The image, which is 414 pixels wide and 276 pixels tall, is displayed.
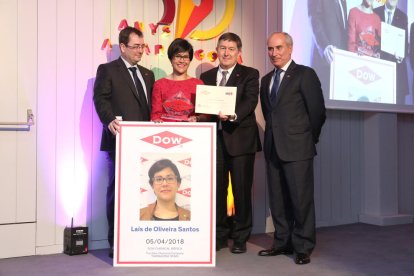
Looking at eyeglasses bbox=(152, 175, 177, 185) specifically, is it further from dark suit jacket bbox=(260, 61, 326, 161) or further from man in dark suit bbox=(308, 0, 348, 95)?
man in dark suit bbox=(308, 0, 348, 95)

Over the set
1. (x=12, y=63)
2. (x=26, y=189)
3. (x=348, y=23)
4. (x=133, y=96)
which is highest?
(x=348, y=23)

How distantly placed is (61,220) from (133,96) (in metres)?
1.03

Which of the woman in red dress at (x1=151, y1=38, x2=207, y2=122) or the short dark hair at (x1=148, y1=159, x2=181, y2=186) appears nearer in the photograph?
the short dark hair at (x1=148, y1=159, x2=181, y2=186)

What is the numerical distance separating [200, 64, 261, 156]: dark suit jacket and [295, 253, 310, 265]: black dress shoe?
2.44 ft

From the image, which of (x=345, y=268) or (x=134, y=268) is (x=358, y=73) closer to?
(x=345, y=268)

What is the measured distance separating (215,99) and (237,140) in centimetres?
38

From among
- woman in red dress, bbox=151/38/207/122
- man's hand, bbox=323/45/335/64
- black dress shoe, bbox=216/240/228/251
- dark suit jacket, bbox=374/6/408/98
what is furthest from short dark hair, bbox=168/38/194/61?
dark suit jacket, bbox=374/6/408/98

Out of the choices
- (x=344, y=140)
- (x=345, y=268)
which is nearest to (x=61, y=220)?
(x=345, y=268)

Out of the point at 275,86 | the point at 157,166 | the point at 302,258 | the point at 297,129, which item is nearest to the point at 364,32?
the point at 275,86

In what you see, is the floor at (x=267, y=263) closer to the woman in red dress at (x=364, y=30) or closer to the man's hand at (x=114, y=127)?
the man's hand at (x=114, y=127)

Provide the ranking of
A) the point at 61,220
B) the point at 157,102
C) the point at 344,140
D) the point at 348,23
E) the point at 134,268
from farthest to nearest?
the point at 344,140
the point at 348,23
the point at 61,220
the point at 157,102
the point at 134,268

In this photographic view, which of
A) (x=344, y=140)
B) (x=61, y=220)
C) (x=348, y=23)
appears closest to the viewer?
(x=61, y=220)

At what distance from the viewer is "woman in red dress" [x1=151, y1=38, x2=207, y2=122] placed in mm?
3111

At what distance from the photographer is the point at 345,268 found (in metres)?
2.97
